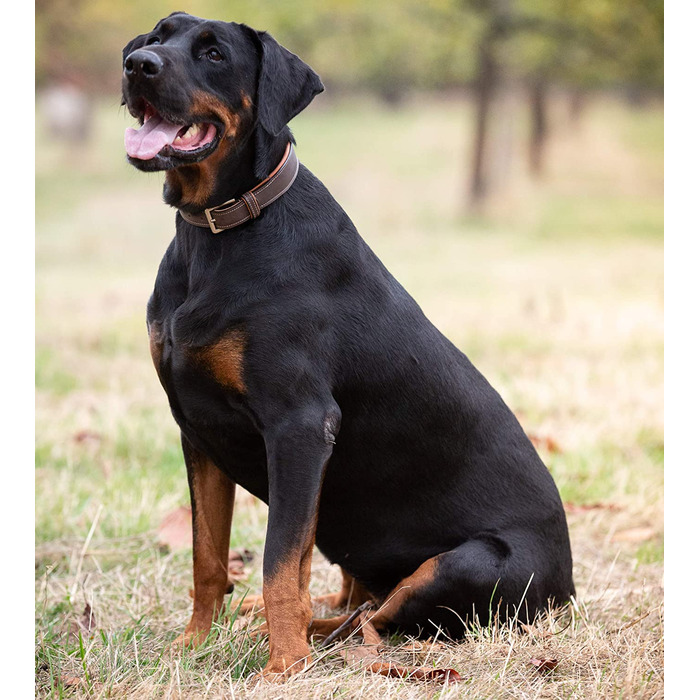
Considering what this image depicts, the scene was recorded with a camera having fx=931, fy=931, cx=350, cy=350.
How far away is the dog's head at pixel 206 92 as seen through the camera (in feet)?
9.13

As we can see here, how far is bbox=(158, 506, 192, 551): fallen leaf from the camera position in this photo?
4066mm

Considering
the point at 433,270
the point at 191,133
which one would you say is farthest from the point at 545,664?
the point at 433,270

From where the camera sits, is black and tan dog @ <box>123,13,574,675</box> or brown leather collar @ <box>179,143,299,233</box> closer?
black and tan dog @ <box>123,13,574,675</box>

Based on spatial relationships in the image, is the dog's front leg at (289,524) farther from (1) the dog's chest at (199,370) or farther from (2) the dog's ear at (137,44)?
(2) the dog's ear at (137,44)

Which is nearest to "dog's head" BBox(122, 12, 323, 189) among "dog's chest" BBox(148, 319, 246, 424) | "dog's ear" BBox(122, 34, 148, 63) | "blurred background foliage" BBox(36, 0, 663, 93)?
"dog's ear" BBox(122, 34, 148, 63)

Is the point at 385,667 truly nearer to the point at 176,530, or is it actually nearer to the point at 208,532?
the point at 208,532

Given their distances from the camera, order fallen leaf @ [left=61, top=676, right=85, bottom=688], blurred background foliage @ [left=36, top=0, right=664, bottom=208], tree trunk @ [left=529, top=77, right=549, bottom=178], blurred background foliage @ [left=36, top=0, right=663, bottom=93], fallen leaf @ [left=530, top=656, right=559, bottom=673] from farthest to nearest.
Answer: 1. tree trunk @ [left=529, top=77, right=549, bottom=178]
2. blurred background foliage @ [left=36, top=0, right=663, bottom=93]
3. blurred background foliage @ [left=36, top=0, right=664, bottom=208]
4. fallen leaf @ [left=530, top=656, right=559, bottom=673]
5. fallen leaf @ [left=61, top=676, right=85, bottom=688]

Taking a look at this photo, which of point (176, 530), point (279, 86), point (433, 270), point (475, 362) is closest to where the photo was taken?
point (279, 86)

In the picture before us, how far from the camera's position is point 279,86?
2939 millimetres

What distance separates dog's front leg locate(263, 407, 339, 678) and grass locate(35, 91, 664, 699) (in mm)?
120

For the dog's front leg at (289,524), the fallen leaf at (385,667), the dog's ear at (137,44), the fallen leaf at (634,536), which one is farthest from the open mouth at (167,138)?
the fallen leaf at (634,536)

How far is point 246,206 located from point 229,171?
0.43 ft

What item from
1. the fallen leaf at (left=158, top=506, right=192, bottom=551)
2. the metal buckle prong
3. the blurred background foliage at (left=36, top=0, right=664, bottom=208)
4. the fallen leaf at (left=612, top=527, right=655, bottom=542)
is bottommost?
the fallen leaf at (left=612, top=527, right=655, bottom=542)

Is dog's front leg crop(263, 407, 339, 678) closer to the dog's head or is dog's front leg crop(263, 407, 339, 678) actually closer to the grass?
the grass
